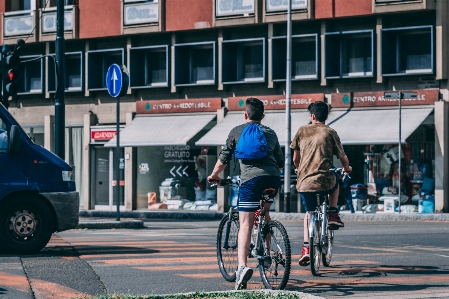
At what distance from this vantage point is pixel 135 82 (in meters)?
38.1

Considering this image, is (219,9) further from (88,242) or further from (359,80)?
(88,242)

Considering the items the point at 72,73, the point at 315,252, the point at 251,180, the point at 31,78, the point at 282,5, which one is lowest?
the point at 315,252

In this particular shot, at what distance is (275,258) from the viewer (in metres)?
9.59

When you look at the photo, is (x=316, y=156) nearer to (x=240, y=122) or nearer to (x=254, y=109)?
(x=254, y=109)

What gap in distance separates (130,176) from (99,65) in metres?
4.45

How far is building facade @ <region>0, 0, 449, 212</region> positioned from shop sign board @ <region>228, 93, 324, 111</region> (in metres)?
0.05

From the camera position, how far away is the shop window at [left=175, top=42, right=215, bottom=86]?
120 ft

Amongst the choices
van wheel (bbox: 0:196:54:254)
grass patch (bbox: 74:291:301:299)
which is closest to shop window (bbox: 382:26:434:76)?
van wheel (bbox: 0:196:54:254)

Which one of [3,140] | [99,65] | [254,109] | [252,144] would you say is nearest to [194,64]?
[99,65]

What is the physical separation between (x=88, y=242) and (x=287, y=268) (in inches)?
291

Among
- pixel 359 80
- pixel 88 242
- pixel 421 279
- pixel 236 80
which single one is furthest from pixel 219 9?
pixel 421 279

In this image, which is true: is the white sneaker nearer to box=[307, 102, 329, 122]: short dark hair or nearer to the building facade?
box=[307, 102, 329, 122]: short dark hair

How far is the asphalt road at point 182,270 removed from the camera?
9.91 m

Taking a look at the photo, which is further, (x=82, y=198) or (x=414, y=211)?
(x=82, y=198)
